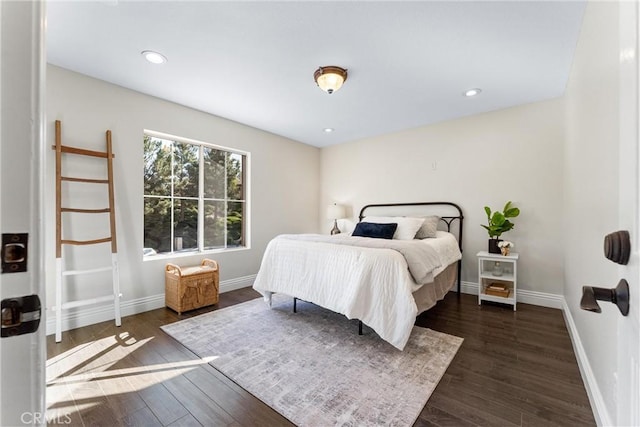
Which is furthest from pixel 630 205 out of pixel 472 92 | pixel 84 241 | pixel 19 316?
pixel 84 241

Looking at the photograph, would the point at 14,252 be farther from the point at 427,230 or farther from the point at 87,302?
the point at 427,230

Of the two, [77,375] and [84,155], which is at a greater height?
[84,155]

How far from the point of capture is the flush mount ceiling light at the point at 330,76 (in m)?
2.43

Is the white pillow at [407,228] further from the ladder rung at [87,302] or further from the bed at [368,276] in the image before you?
the ladder rung at [87,302]

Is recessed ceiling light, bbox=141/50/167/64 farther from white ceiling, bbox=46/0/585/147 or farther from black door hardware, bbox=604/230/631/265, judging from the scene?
black door hardware, bbox=604/230/631/265

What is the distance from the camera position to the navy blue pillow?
137 inches

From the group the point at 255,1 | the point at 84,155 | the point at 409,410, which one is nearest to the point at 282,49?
the point at 255,1

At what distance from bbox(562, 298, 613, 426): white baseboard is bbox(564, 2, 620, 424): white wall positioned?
0.04m

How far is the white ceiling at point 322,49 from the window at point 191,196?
2.08 feet

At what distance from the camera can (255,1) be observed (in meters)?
1.73

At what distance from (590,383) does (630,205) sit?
179 cm

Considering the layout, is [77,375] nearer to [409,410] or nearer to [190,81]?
[409,410]

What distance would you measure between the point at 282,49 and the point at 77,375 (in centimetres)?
283

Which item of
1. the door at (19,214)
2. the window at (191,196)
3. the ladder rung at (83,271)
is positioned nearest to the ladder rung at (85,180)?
the window at (191,196)
